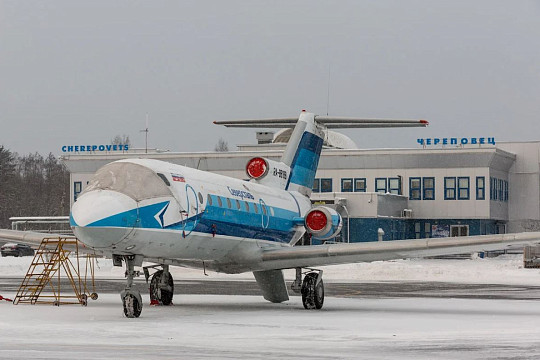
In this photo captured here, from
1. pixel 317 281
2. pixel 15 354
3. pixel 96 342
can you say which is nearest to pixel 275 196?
pixel 317 281

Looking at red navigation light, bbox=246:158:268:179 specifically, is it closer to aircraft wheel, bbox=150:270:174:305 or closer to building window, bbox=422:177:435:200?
aircraft wheel, bbox=150:270:174:305

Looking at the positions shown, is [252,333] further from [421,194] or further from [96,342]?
[421,194]

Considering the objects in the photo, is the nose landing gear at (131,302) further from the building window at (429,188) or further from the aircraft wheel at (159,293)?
the building window at (429,188)

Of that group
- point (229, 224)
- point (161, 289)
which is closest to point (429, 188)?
point (161, 289)

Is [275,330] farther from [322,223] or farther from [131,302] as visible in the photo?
[322,223]

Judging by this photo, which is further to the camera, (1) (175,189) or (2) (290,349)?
(1) (175,189)

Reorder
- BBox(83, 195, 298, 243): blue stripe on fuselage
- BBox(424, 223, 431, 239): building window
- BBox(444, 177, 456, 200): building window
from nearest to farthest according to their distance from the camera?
1. BBox(83, 195, 298, 243): blue stripe on fuselage
2. BBox(444, 177, 456, 200): building window
3. BBox(424, 223, 431, 239): building window

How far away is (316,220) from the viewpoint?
2731 centimetres

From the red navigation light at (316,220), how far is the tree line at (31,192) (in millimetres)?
93206

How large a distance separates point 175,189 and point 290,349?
8.16m

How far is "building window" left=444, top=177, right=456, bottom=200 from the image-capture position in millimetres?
71125

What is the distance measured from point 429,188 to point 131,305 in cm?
5368

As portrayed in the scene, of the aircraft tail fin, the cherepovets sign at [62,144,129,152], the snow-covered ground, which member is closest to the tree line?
the cherepovets sign at [62,144,129,152]

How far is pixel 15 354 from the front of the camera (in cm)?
1356
